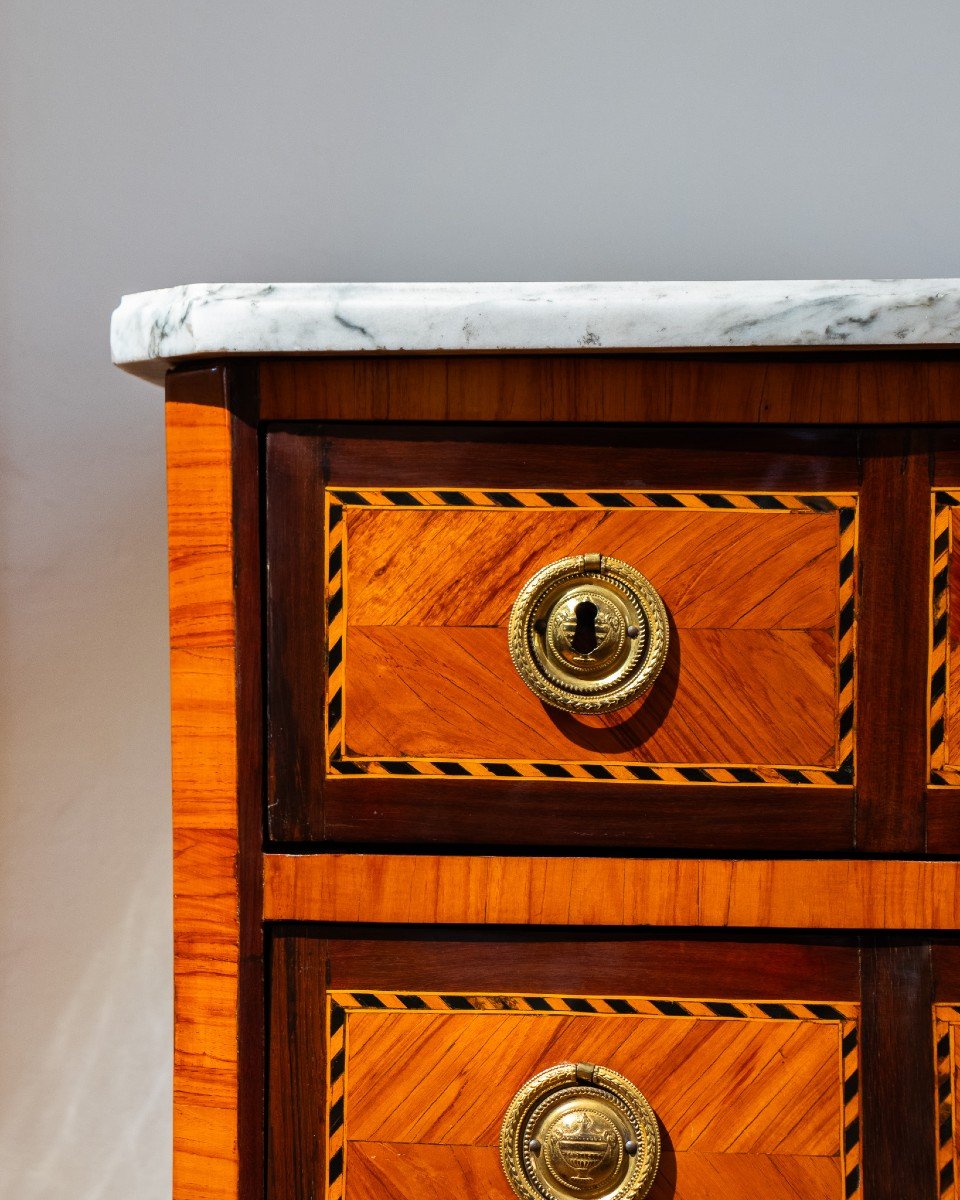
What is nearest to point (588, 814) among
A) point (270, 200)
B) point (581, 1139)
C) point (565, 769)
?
point (565, 769)

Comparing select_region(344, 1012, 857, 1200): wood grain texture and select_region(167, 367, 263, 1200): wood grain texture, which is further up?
select_region(167, 367, 263, 1200): wood grain texture

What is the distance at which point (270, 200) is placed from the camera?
0.95 meters

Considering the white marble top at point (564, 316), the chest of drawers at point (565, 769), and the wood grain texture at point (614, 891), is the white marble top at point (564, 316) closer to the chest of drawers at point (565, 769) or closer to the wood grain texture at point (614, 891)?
the chest of drawers at point (565, 769)

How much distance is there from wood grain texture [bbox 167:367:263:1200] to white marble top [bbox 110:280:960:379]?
0.04 m

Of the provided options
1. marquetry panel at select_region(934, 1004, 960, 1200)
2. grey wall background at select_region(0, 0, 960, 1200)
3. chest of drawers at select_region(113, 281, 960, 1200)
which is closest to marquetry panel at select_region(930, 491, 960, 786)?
chest of drawers at select_region(113, 281, 960, 1200)

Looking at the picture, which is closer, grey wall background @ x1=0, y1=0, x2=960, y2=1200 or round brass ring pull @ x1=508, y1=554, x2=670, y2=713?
round brass ring pull @ x1=508, y1=554, x2=670, y2=713

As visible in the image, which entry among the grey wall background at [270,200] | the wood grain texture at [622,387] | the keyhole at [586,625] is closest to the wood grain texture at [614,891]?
the keyhole at [586,625]

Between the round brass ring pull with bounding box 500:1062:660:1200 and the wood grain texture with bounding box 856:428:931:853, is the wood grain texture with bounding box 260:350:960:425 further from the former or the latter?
the round brass ring pull with bounding box 500:1062:660:1200

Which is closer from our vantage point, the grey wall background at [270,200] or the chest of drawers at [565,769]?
the chest of drawers at [565,769]

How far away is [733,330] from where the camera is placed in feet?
1.47

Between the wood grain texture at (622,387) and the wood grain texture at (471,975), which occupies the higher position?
the wood grain texture at (622,387)

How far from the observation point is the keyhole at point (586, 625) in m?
0.48

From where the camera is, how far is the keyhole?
18.7 inches

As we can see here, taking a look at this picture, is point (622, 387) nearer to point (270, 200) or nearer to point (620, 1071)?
point (620, 1071)
